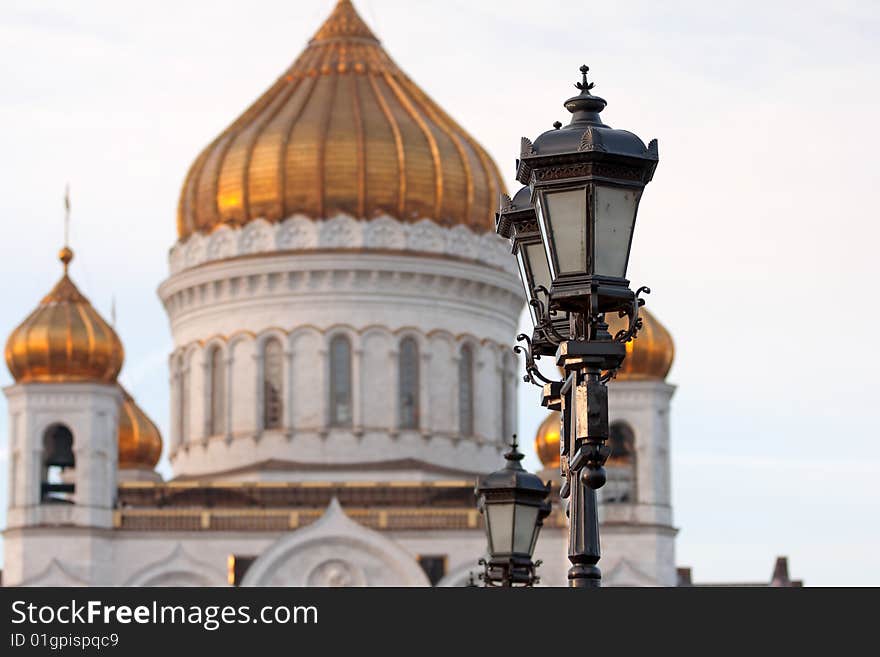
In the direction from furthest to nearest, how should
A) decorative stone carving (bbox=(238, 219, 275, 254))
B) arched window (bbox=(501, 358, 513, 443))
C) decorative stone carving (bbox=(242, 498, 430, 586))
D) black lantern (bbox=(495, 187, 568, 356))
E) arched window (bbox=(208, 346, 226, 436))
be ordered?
arched window (bbox=(501, 358, 513, 443))
decorative stone carving (bbox=(238, 219, 275, 254))
arched window (bbox=(208, 346, 226, 436))
decorative stone carving (bbox=(242, 498, 430, 586))
black lantern (bbox=(495, 187, 568, 356))

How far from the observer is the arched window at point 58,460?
2014 inches

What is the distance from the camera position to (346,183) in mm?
54406

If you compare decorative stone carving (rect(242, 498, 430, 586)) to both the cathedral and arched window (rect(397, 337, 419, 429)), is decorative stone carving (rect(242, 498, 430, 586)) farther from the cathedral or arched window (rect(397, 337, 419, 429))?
arched window (rect(397, 337, 419, 429))

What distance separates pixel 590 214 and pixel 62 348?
40453mm

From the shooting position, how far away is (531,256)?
42.7ft

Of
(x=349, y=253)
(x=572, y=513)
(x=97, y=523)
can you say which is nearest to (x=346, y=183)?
(x=349, y=253)

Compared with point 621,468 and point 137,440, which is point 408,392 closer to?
point 621,468

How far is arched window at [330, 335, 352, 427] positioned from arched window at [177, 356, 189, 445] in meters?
3.45

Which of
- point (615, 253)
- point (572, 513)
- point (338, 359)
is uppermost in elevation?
point (338, 359)

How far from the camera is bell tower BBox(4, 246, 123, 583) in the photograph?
4969 cm

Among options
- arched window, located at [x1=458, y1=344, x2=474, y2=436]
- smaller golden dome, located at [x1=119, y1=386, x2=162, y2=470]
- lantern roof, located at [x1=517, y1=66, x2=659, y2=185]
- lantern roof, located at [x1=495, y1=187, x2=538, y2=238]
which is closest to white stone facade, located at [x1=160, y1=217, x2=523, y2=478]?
arched window, located at [x1=458, y1=344, x2=474, y2=436]
